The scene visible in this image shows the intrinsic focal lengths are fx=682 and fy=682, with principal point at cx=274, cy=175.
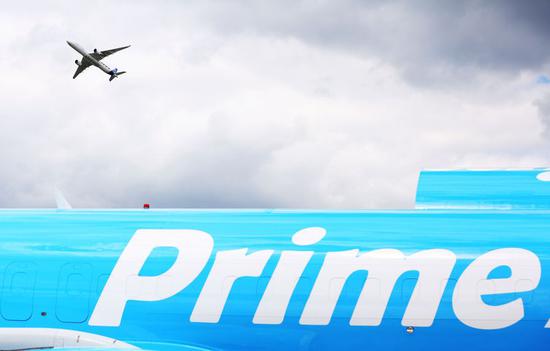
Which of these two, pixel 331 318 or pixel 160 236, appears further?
pixel 160 236

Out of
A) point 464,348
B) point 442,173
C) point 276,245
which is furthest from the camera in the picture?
point 442,173

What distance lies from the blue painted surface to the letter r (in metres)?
0.13

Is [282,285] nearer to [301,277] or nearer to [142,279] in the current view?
[301,277]

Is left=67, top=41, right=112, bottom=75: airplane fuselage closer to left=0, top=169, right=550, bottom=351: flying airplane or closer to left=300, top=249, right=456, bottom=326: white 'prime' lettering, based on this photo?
left=0, top=169, right=550, bottom=351: flying airplane

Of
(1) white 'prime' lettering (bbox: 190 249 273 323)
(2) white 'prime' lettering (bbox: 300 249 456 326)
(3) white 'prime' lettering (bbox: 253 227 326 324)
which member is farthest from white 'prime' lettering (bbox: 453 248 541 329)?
(1) white 'prime' lettering (bbox: 190 249 273 323)

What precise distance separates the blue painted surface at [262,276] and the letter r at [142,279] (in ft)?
0.42

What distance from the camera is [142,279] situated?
42.2 feet

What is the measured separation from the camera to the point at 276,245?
12828 mm

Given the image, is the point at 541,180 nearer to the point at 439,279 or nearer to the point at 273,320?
the point at 439,279

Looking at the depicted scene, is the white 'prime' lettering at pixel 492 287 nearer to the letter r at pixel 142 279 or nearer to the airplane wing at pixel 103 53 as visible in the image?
the letter r at pixel 142 279

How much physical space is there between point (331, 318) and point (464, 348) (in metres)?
2.38

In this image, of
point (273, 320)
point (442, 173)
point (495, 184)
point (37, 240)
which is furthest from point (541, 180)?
point (37, 240)

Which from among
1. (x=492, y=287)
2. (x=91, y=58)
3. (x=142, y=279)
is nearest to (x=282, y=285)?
(x=142, y=279)

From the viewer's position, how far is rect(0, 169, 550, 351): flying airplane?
39.7 feet
